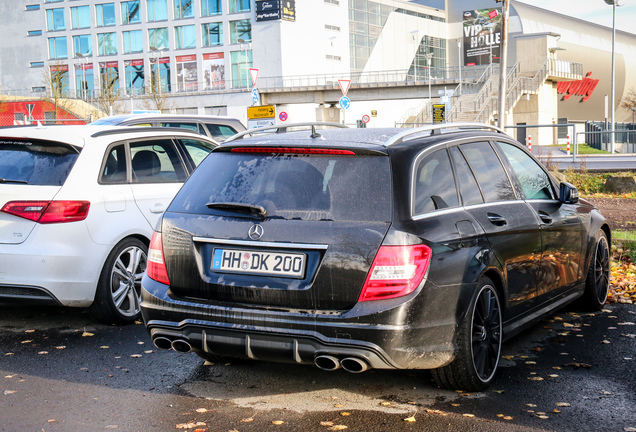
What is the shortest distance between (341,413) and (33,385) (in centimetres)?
199

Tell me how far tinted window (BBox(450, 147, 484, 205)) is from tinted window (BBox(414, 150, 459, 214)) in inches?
3.2

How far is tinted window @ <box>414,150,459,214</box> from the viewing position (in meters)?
4.42

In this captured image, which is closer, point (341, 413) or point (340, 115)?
point (341, 413)

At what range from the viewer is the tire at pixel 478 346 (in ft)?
14.7

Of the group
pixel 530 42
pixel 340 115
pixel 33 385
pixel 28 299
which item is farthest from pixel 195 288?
pixel 340 115

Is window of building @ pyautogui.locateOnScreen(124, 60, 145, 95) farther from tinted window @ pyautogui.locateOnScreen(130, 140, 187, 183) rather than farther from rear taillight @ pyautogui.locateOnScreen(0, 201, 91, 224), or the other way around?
rear taillight @ pyautogui.locateOnScreen(0, 201, 91, 224)

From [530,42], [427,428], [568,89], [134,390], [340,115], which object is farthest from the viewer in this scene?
[340,115]

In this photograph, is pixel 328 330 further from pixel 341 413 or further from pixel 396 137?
pixel 396 137

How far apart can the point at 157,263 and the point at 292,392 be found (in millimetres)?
1101

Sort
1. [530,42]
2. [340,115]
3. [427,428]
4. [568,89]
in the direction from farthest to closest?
[340,115]
[568,89]
[530,42]
[427,428]

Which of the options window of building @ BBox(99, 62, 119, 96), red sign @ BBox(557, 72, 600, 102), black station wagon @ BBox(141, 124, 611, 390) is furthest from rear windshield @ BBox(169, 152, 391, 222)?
window of building @ BBox(99, 62, 119, 96)

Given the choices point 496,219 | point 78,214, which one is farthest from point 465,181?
point 78,214

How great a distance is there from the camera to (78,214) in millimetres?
6152

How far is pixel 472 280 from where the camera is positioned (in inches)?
177
